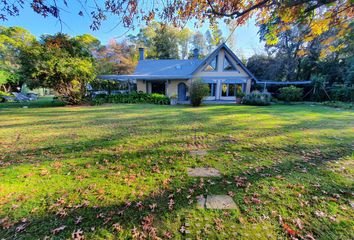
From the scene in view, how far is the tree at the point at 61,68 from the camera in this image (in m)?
12.1

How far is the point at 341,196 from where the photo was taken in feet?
8.41

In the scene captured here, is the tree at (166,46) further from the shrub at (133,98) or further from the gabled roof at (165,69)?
the shrub at (133,98)

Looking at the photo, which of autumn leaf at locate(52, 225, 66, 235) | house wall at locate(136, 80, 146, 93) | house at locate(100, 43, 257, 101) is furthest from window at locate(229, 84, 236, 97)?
autumn leaf at locate(52, 225, 66, 235)

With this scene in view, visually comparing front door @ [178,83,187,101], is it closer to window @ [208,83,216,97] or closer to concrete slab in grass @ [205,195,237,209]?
window @ [208,83,216,97]

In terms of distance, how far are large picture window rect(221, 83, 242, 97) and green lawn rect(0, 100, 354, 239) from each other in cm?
1397

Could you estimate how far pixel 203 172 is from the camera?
3275 millimetres

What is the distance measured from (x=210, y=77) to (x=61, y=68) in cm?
1336

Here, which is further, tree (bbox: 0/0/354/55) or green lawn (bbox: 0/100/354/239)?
tree (bbox: 0/0/354/55)

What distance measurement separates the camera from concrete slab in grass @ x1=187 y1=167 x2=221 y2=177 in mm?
3164

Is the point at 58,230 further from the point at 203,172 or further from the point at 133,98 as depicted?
the point at 133,98

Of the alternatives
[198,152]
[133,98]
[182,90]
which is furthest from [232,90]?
[198,152]

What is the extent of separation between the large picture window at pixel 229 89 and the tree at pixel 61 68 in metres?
12.8

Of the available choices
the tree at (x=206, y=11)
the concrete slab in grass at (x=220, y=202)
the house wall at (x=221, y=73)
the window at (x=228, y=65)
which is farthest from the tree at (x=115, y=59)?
the concrete slab in grass at (x=220, y=202)

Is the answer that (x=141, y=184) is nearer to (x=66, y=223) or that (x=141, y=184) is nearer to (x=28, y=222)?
(x=66, y=223)
